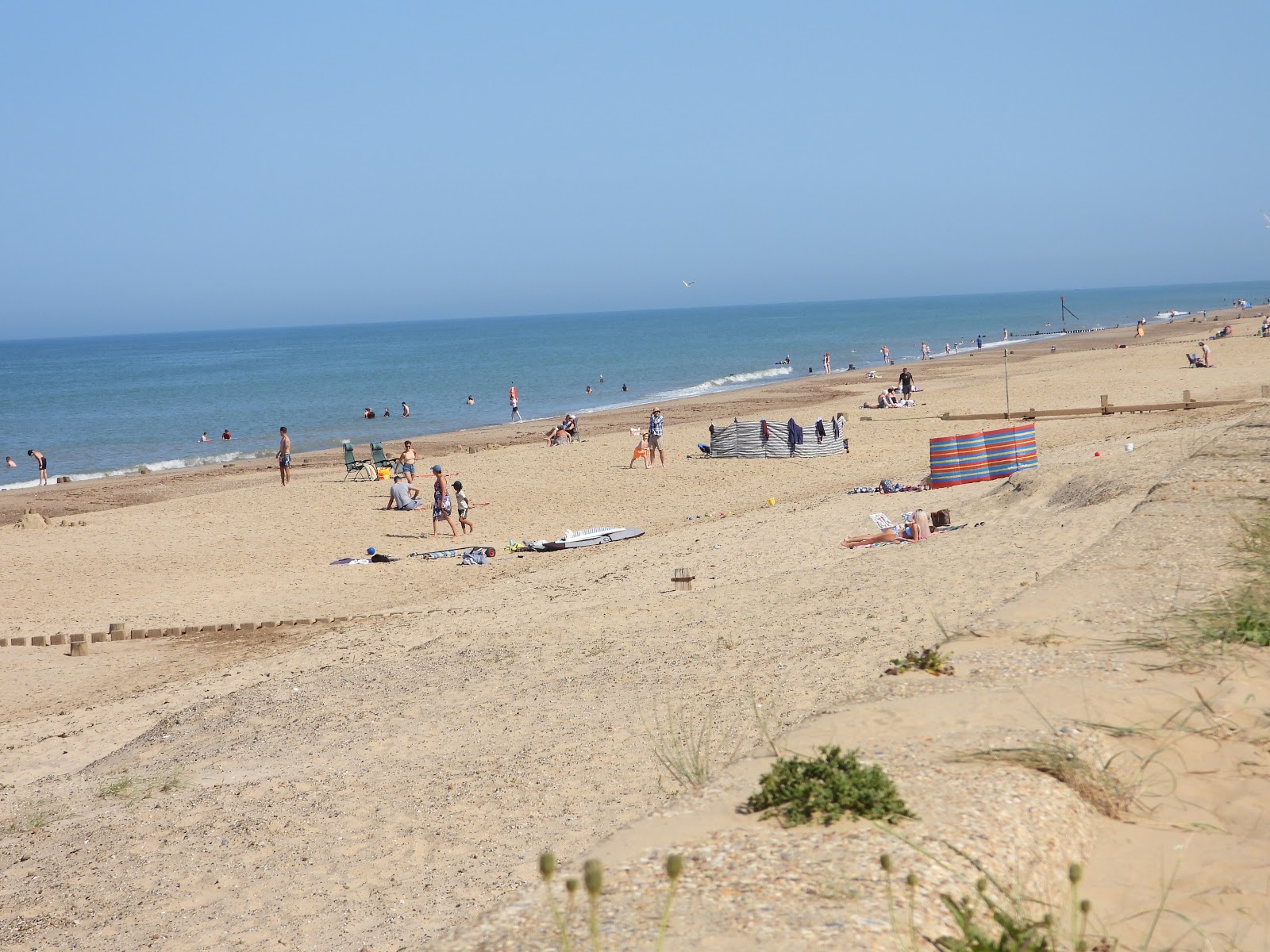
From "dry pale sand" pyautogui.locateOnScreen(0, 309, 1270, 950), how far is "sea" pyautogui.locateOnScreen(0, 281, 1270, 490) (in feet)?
85.6

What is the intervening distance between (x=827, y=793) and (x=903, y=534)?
9.60 metres

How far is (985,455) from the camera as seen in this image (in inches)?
688

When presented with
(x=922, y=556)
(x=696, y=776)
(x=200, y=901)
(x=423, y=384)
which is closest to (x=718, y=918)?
(x=696, y=776)

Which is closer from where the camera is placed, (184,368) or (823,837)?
(823,837)

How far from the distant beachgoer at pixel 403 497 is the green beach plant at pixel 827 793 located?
1858 cm

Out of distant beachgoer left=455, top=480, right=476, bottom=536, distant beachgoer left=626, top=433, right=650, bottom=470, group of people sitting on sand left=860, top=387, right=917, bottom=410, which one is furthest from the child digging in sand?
group of people sitting on sand left=860, top=387, right=917, bottom=410

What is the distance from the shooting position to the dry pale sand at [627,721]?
4.01m

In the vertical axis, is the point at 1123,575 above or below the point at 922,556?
above

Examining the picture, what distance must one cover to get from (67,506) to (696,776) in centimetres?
2618

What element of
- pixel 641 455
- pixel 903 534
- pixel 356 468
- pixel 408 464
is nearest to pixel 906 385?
pixel 641 455

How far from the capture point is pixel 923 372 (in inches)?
2144

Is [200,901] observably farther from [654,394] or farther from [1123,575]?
[654,394]

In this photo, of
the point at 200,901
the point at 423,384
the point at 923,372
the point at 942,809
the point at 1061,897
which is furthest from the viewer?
the point at 423,384

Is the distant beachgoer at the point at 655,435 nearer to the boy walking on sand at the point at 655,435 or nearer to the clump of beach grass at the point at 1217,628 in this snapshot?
the boy walking on sand at the point at 655,435
